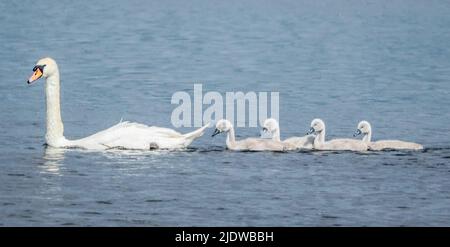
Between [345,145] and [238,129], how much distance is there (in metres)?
2.77

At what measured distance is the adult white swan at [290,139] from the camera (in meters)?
21.2

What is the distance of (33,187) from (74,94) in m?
8.57

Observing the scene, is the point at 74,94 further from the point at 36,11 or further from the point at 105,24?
the point at 36,11

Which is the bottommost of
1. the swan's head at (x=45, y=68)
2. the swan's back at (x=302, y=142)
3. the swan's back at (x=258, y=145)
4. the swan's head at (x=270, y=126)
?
the swan's back at (x=258, y=145)

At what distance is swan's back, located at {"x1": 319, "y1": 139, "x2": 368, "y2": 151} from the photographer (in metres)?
21.0

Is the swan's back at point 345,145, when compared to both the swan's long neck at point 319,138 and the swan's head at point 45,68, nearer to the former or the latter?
the swan's long neck at point 319,138

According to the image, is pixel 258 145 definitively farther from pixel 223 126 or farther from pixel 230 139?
pixel 223 126

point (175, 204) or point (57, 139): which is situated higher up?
point (57, 139)

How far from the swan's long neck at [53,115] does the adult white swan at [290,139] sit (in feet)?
9.15

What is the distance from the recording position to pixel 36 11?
49.7 m

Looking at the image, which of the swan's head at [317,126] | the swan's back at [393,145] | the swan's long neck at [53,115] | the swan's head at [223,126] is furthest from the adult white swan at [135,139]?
the swan's back at [393,145]

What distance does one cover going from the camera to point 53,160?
20.4 meters

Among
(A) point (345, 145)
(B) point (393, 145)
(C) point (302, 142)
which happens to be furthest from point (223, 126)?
(B) point (393, 145)
